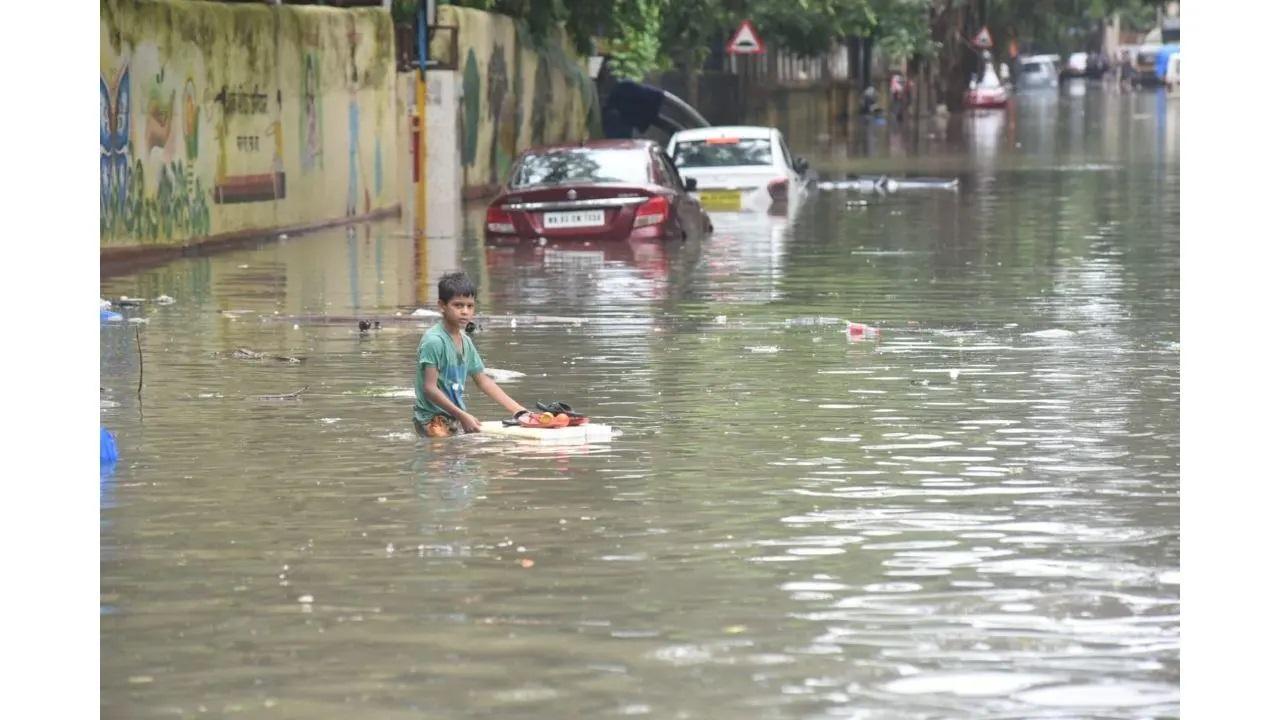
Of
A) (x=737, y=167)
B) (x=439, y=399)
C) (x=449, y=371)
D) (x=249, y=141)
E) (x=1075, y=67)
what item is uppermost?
(x=1075, y=67)

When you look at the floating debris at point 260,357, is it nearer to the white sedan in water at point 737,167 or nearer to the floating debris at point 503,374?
the floating debris at point 503,374

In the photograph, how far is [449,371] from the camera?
41.8 feet

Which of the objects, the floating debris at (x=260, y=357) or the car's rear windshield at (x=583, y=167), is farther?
the car's rear windshield at (x=583, y=167)

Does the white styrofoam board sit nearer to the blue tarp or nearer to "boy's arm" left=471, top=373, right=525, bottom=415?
"boy's arm" left=471, top=373, right=525, bottom=415

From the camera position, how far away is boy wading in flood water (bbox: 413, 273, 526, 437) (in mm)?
12617

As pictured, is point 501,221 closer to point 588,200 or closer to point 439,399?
point 588,200

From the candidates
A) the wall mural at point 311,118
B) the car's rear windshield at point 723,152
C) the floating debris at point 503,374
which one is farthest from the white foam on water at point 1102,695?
the car's rear windshield at point 723,152

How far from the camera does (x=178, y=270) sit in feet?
80.5

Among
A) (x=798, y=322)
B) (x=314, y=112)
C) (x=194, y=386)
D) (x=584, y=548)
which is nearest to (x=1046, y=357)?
(x=798, y=322)

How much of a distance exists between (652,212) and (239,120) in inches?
177

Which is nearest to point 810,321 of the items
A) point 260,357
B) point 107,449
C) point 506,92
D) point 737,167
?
point 260,357

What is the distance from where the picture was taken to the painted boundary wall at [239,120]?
1017 inches

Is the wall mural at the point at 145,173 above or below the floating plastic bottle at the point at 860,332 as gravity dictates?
above

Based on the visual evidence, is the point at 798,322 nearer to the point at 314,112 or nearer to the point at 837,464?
→ the point at 837,464
